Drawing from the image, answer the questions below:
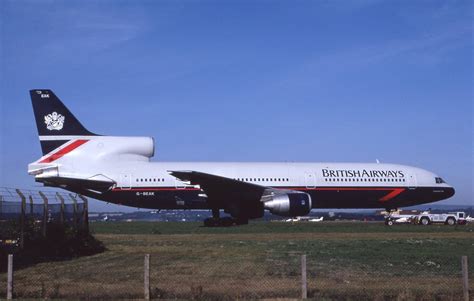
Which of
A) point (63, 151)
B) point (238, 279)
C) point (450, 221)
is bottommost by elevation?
point (450, 221)

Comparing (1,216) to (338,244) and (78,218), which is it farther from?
(338,244)

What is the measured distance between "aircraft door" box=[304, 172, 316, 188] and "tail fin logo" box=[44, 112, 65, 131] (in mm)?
13928

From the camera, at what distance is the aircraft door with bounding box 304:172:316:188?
35.3m

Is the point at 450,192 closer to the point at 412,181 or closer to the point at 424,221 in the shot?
the point at 412,181

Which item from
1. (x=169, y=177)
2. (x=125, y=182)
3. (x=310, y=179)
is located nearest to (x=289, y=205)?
(x=310, y=179)

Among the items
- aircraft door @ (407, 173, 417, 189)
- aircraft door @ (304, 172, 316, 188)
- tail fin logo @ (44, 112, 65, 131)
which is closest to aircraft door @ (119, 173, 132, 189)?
tail fin logo @ (44, 112, 65, 131)

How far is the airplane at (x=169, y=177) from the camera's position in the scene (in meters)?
33.1

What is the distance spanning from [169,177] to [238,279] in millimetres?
19308

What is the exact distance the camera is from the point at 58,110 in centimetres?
3481

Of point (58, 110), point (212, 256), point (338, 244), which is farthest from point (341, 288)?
point (58, 110)

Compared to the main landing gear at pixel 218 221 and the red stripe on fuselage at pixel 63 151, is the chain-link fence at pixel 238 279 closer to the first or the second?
the main landing gear at pixel 218 221

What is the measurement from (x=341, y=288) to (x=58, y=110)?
25.2 m

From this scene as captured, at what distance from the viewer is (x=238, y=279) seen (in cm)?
1473

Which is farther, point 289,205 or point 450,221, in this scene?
point 450,221
